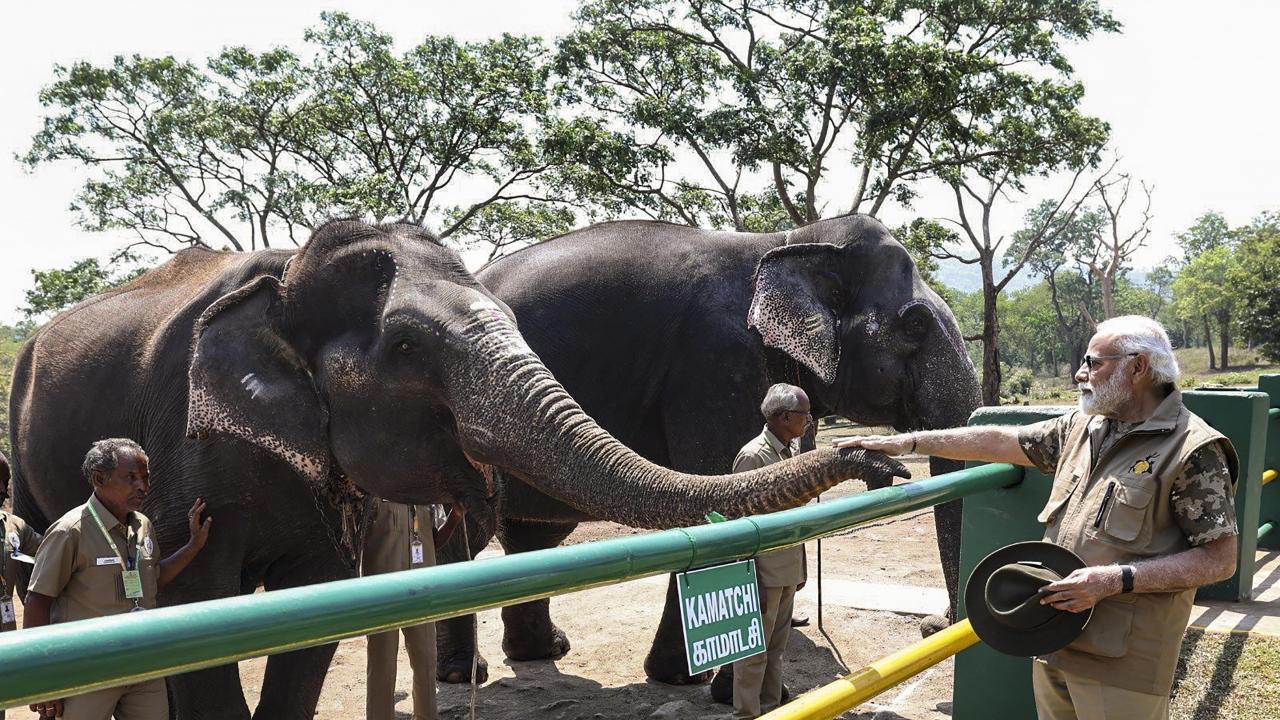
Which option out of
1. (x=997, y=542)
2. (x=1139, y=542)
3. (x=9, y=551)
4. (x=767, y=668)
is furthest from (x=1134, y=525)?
(x=9, y=551)

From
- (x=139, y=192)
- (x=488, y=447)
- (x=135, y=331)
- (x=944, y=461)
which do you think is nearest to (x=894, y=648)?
(x=944, y=461)

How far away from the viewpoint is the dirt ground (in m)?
5.91

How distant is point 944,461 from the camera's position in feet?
20.0

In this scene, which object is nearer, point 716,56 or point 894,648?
point 894,648

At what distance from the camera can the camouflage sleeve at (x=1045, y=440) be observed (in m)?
3.17

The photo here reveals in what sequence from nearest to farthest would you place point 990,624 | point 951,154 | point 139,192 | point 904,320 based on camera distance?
point 990,624 → point 904,320 → point 951,154 → point 139,192

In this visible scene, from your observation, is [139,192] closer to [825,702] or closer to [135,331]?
[135,331]

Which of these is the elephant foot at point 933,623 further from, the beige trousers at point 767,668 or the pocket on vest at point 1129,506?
the pocket on vest at point 1129,506

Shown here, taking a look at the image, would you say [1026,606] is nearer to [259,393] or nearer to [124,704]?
[259,393]

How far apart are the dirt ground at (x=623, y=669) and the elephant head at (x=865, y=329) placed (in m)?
0.80

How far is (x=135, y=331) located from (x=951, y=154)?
20.8 meters

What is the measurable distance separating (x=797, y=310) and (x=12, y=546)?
434 cm

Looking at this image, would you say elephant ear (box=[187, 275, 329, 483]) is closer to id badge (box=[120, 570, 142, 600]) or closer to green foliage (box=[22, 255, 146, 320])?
id badge (box=[120, 570, 142, 600])

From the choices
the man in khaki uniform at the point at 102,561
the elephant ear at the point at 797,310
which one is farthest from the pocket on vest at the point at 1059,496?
the elephant ear at the point at 797,310
